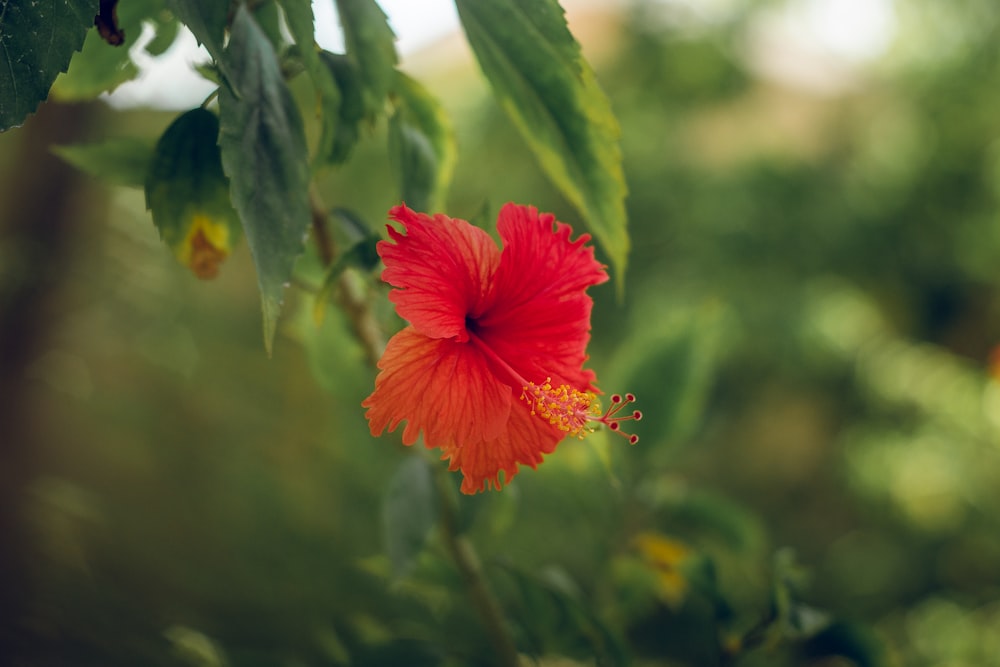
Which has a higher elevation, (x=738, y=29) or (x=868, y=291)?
(x=738, y=29)

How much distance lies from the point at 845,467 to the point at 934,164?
1.12 meters

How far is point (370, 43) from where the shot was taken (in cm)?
40

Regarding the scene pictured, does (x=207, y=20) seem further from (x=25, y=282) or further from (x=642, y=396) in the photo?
(x=25, y=282)

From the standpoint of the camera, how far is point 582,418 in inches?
14.9

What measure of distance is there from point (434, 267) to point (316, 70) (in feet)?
0.34

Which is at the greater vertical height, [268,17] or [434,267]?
[268,17]

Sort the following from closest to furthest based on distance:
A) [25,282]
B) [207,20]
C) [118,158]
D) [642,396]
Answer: [207,20]
[118,158]
[642,396]
[25,282]

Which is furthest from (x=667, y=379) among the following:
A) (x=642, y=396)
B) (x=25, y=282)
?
(x=25, y=282)

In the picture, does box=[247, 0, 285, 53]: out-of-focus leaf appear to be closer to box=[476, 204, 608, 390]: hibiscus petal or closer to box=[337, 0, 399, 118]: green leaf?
box=[337, 0, 399, 118]: green leaf

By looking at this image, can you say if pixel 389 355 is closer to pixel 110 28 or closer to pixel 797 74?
pixel 110 28

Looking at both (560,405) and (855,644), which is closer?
(560,405)

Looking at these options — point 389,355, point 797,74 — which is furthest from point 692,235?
point 389,355

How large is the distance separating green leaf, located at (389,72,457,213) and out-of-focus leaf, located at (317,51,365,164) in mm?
23

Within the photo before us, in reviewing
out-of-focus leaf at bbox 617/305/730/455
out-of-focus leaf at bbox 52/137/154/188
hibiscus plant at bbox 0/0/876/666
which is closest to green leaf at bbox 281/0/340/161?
hibiscus plant at bbox 0/0/876/666
